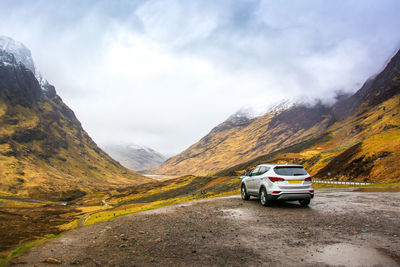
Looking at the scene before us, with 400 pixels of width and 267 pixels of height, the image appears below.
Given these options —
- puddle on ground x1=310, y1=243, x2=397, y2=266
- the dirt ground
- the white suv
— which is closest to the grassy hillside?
the white suv

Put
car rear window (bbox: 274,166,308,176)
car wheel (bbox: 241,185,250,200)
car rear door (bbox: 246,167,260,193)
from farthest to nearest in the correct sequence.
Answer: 1. car wheel (bbox: 241,185,250,200)
2. car rear door (bbox: 246,167,260,193)
3. car rear window (bbox: 274,166,308,176)

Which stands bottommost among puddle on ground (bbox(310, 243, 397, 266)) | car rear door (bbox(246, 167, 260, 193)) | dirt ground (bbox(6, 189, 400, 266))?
puddle on ground (bbox(310, 243, 397, 266))

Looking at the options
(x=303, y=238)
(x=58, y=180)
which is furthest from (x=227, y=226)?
(x=58, y=180)

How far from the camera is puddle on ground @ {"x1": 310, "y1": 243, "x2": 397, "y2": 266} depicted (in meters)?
6.51

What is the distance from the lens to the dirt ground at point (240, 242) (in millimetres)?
7098

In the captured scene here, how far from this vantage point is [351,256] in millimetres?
6980

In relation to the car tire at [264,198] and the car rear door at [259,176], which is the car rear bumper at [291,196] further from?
the car rear door at [259,176]

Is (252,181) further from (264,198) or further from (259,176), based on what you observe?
(264,198)

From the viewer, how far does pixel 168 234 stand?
1014 centimetres

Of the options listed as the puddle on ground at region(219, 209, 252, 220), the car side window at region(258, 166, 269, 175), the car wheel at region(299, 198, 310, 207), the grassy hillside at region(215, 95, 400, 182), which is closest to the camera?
the puddle on ground at region(219, 209, 252, 220)

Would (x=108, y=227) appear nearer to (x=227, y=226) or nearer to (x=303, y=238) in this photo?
(x=227, y=226)

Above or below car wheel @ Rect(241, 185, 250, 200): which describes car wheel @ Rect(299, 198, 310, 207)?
below

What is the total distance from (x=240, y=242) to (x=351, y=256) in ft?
10.4

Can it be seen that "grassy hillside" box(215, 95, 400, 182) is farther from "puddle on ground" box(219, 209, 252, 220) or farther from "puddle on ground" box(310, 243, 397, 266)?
"puddle on ground" box(310, 243, 397, 266)
